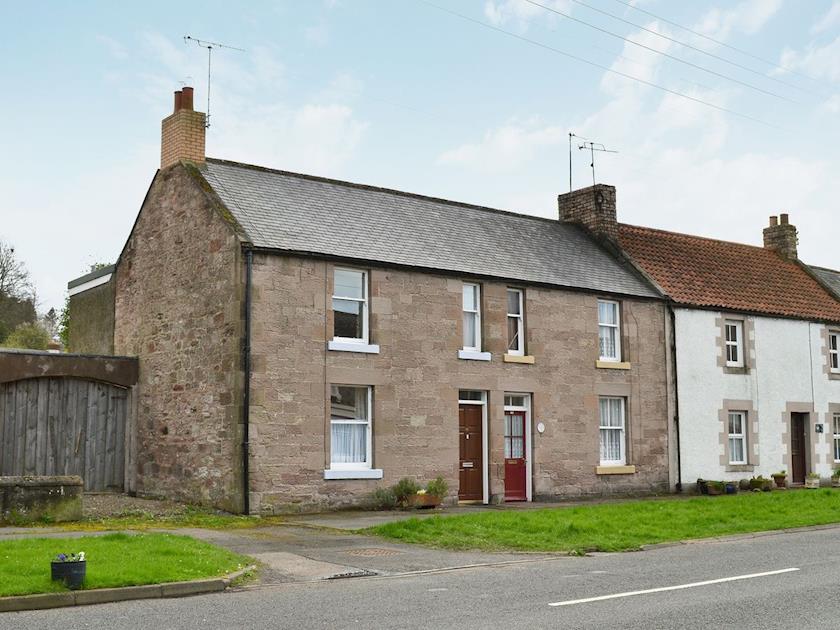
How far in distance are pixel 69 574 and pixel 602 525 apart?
9.81 metres

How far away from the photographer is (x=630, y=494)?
85.7 feet

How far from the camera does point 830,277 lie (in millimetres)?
36969

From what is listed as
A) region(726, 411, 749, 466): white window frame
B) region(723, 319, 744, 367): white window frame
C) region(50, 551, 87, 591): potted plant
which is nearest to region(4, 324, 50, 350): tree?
region(723, 319, 744, 367): white window frame

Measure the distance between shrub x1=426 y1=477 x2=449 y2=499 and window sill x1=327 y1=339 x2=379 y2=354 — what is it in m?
3.20

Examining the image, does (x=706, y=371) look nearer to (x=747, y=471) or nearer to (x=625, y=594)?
Result: (x=747, y=471)

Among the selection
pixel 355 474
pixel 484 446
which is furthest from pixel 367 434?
pixel 484 446

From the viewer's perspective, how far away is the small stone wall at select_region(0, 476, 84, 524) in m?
16.1

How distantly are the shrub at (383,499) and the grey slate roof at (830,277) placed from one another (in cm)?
2042

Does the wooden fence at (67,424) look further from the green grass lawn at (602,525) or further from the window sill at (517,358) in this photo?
the window sill at (517,358)

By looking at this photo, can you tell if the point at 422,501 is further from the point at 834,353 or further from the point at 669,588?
the point at 834,353

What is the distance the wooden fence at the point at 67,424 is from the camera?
2144 cm

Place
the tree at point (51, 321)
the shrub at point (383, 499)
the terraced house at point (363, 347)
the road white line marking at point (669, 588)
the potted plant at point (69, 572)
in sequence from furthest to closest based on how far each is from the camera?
the tree at point (51, 321) < the shrub at point (383, 499) < the terraced house at point (363, 347) < the potted plant at point (69, 572) < the road white line marking at point (669, 588)

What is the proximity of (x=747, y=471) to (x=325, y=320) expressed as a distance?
14.8 meters

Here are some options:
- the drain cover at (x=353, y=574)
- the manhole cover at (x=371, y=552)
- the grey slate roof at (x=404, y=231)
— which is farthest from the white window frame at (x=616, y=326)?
the drain cover at (x=353, y=574)
